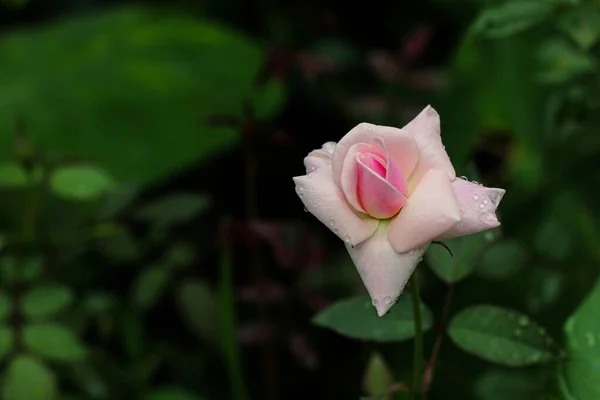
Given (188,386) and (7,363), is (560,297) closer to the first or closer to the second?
(188,386)

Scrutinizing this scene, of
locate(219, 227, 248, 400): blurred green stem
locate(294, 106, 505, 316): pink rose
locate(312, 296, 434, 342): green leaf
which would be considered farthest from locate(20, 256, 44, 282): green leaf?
locate(294, 106, 505, 316): pink rose

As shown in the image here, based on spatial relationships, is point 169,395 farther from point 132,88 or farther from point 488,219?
point 132,88

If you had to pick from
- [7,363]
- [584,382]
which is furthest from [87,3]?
[584,382]

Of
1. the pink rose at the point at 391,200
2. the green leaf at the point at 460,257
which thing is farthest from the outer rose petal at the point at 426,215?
the green leaf at the point at 460,257

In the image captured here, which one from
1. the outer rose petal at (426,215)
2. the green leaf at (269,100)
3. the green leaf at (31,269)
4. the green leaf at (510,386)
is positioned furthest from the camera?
the green leaf at (269,100)

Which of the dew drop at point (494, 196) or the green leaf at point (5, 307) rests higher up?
the dew drop at point (494, 196)

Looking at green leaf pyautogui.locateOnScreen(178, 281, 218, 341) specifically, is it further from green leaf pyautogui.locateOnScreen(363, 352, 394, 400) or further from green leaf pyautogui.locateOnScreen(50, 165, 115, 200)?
green leaf pyautogui.locateOnScreen(363, 352, 394, 400)

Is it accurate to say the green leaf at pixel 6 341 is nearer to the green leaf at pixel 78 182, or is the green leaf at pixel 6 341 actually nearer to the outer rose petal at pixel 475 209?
the green leaf at pixel 78 182
